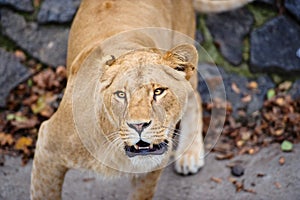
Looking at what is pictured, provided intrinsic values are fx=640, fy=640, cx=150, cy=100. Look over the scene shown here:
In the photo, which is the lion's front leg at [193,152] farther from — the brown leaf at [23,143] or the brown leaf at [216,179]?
the brown leaf at [23,143]

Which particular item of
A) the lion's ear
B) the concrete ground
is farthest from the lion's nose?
the concrete ground

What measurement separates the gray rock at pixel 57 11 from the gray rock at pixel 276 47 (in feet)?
5.09

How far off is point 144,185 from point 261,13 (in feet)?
8.18

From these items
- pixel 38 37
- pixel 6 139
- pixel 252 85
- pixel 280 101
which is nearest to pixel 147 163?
pixel 6 139

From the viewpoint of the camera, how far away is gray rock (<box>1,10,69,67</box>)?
5246 millimetres

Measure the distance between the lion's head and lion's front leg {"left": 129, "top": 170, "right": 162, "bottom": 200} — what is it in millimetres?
628

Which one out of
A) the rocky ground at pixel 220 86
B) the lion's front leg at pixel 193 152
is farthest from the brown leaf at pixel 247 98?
the lion's front leg at pixel 193 152

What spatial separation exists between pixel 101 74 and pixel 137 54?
0.21m

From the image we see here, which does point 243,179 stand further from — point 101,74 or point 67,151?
point 101,74

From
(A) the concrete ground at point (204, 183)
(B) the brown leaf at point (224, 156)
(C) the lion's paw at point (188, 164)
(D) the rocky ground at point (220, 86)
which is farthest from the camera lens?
(B) the brown leaf at point (224, 156)

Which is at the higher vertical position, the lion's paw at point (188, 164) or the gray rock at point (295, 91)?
the gray rock at point (295, 91)

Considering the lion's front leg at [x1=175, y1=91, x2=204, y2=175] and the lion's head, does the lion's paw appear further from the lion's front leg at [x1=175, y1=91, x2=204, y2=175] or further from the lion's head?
the lion's head

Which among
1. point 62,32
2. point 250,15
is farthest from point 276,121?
point 62,32

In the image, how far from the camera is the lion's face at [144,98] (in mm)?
2561
